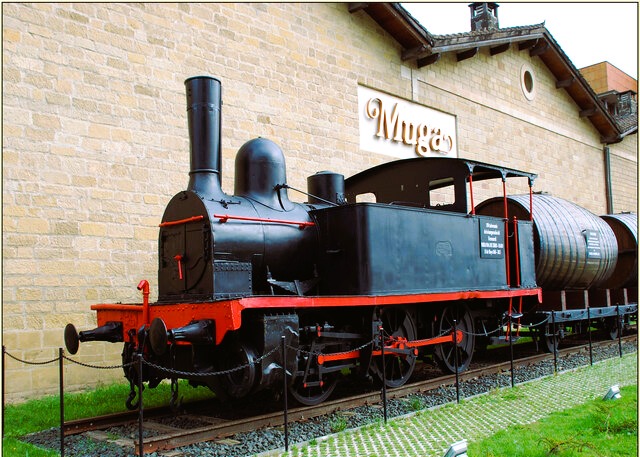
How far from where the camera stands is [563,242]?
11.2 m

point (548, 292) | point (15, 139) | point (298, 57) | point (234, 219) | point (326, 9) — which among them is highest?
point (326, 9)

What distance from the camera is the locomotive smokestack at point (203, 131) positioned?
674 cm

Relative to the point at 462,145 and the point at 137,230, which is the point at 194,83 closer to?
the point at 137,230

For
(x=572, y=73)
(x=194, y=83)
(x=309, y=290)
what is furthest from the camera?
(x=572, y=73)

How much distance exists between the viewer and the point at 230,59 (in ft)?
35.7

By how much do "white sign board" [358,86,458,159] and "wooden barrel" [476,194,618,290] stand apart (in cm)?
342

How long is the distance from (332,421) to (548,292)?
21.0 ft

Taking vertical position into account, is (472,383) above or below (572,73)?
below

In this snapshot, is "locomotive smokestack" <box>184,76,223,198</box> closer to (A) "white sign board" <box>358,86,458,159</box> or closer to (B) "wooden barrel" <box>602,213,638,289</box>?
(A) "white sign board" <box>358,86,458,159</box>

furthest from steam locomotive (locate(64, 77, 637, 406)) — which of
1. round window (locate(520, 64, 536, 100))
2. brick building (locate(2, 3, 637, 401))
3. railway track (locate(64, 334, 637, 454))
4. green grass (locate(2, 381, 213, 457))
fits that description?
round window (locate(520, 64, 536, 100))

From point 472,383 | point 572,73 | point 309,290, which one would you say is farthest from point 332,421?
point 572,73

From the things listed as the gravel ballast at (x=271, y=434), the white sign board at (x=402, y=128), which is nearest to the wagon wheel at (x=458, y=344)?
the gravel ballast at (x=271, y=434)

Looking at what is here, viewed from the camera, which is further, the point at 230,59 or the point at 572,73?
the point at 572,73

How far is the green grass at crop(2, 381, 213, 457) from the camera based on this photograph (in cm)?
617
